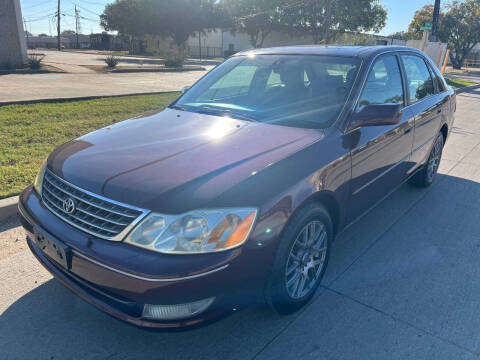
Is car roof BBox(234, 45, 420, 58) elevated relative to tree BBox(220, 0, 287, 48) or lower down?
lower down

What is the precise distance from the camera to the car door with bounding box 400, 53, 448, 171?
155 inches

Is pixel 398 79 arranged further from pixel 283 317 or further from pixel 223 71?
pixel 283 317

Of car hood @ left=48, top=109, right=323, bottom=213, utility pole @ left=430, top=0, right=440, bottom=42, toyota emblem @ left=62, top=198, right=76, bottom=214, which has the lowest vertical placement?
toyota emblem @ left=62, top=198, right=76, bottom=214

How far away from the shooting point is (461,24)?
41.3 metres

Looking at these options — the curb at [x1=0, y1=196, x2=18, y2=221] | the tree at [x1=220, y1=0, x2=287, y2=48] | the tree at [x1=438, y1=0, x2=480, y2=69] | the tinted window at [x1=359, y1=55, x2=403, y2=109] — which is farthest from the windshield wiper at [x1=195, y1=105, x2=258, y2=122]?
the tree at [x1=220, y1=0, x2=287, y2=48]

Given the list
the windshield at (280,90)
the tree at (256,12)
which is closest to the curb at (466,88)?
the windshield at (280,90)

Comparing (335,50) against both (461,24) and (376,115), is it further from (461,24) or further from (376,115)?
(461,24)

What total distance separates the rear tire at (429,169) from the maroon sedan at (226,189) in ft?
3.94

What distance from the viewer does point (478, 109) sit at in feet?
39.4

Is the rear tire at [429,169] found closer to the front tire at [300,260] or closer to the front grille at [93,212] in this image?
the front tire at [300,260]

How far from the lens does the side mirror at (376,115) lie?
2.87m

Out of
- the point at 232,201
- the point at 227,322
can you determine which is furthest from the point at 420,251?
the point at 232,201

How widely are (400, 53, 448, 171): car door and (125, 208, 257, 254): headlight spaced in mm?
2691

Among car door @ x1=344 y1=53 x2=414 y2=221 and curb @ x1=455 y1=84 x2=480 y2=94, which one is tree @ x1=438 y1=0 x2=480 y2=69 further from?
car door @ x1=344 y1=53 x2=414 y2=221
